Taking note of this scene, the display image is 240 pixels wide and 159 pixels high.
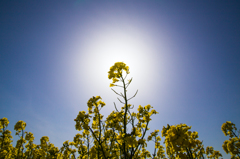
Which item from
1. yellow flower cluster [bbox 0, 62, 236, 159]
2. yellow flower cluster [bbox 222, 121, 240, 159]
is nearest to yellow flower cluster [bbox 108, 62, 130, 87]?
yellow flower cluster [bbox 0, 62, 236, 159]

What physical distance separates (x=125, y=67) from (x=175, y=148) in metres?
2.23

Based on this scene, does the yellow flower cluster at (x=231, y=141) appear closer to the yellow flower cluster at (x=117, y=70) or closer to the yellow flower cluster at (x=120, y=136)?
the yellow flower cluster at (x=120, y=136)

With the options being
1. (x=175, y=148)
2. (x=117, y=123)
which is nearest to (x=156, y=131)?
(x=117, y=123)

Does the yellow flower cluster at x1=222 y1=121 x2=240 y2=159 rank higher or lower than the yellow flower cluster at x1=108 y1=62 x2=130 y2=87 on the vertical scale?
lower

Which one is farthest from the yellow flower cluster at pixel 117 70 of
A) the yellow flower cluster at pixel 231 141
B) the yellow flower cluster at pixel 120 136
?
the yellow flower cluster at pixel 231 141

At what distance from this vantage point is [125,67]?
2939 mm

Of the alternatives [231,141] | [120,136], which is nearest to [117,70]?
[120,136]

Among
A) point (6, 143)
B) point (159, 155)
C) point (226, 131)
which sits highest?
point (6, 143)

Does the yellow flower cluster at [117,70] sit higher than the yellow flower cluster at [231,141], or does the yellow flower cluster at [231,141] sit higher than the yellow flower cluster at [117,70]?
the yellow flower cluster at [117,70]

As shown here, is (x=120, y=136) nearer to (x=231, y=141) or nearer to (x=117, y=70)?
(x=117, y=70)

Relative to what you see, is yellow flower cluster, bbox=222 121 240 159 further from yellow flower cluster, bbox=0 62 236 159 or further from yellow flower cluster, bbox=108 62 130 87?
yellow flower cluster, bbox=108 62 130 87

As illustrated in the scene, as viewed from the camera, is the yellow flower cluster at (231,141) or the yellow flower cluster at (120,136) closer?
the yellow flower cluster at (120,136)

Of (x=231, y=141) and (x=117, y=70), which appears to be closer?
(x=117, y=70)

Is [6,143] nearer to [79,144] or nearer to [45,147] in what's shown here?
[45,147]
